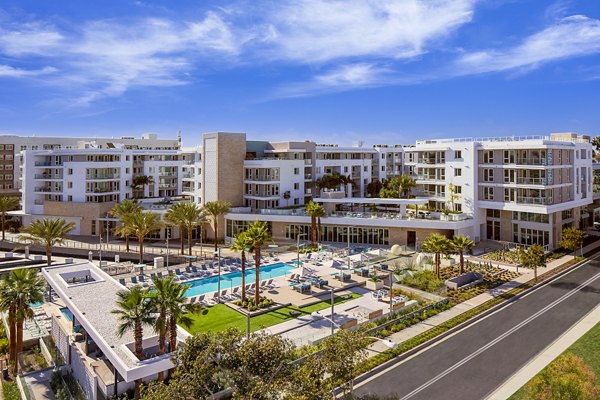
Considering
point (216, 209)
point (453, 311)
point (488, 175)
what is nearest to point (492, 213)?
point (488, 175)

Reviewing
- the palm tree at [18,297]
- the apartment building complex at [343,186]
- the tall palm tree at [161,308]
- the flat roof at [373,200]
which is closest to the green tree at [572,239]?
the apartment building complex at [343,186]

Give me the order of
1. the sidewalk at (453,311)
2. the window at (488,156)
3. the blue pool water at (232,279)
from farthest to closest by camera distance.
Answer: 1. the window at (488,156)
2. the blue pool water at (232,279)
3. the sidewalk at (453,311)

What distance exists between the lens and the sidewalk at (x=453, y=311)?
30281mm

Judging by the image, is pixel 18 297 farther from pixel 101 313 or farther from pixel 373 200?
pixel 373 200

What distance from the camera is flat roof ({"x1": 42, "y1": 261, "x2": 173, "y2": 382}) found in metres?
21.5

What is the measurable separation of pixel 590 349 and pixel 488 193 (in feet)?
117

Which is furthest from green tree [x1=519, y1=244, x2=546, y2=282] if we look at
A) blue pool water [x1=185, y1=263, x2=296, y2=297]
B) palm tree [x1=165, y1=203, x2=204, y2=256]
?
palm tree [x1=165, y1=203, x2=204, y2=256]

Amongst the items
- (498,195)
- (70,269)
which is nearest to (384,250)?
(498,195)

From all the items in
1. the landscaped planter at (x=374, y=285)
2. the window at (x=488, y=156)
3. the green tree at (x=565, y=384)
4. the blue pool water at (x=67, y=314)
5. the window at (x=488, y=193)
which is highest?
the window at (x=488, y=156)

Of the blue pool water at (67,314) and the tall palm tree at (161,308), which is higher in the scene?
the tall palm tree at (161,308)

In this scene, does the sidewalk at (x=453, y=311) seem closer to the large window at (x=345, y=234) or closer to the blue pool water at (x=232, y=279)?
the blue pool water at (x=232, y=279)

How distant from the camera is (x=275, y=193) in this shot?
69.7 m

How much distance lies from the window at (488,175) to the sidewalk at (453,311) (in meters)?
14.7

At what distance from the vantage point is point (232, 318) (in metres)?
35.0
